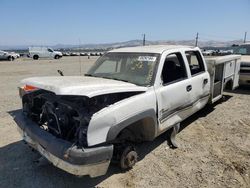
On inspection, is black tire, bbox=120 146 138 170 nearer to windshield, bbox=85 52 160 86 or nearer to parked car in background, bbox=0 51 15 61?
windshield, bbox=85 52 160 86

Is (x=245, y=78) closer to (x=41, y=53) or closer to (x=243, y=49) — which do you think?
(x=243, y=49)

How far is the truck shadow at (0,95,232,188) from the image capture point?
3447mm

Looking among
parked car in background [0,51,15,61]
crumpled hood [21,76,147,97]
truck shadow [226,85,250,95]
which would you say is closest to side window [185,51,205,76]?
crumpled hood [21,76,147,97]

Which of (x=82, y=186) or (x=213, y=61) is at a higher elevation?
(x=213, y=61)

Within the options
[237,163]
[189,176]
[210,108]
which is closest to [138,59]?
[189,176]

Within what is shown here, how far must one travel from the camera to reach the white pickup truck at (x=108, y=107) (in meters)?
2.90

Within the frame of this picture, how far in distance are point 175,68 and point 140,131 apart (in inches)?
66.6

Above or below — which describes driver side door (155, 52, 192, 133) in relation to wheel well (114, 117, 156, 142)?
above

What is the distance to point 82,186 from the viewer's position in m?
3.37

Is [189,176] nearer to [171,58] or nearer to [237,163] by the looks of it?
[237,163]

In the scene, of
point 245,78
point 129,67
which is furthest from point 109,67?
A: point 245,78

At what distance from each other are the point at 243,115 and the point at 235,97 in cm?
222

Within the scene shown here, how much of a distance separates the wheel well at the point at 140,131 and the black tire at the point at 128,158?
17cm

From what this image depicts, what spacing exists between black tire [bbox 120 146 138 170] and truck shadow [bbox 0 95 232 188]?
0.53ft
